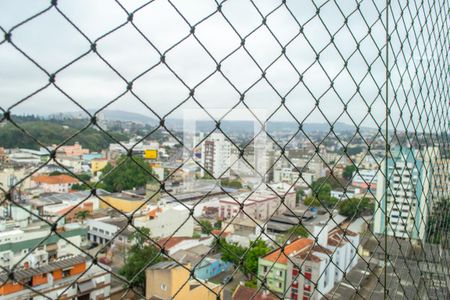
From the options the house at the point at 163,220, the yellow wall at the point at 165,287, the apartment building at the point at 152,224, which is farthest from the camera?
the house at the point at 163,220

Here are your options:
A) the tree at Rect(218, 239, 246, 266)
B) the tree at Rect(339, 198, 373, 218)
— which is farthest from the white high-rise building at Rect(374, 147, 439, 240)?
the tree at Rect(218, 239, 246, 266)

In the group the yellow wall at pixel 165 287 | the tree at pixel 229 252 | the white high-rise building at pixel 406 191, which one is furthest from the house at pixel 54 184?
the white high-rise building at pixel 406 191

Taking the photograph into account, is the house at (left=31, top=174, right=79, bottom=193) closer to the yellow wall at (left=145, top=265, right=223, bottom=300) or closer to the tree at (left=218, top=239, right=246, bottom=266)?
the tree at (left=218, top=239, right=246, bottom=266)

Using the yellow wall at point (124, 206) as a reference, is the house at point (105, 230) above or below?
below

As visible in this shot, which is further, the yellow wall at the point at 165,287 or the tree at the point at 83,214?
the tree at the point at 83,214

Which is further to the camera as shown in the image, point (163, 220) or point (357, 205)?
point (163, 220)

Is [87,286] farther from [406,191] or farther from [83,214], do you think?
[406,191]

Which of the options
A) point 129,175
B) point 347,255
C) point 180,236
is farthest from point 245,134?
point 129,175

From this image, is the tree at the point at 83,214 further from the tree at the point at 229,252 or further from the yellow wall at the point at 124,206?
the tree at the point at 229,252

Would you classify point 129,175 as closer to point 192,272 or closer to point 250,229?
point 250,229

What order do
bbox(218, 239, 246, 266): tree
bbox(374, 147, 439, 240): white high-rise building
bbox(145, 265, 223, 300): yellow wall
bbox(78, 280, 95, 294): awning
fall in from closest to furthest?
bbox(218, 239, 246, 266): tree → bbox(374, 147, 439, 240): white high-rise building → bbox(145, 265, 223, 300): yellow wall → bbox(78, 280, 95, 294): awning

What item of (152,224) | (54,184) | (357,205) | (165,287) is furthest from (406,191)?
(54,184)
